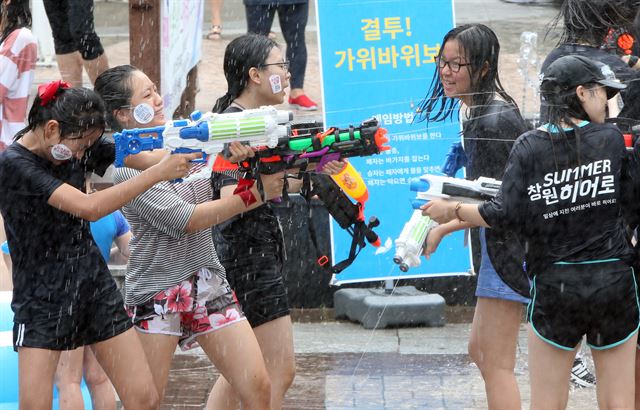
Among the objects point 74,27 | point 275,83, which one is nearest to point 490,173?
point 275,83

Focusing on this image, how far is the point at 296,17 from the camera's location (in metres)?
9.39

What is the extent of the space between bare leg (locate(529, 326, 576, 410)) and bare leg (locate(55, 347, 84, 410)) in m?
1.99

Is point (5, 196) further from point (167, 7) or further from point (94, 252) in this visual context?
point (167, 7)

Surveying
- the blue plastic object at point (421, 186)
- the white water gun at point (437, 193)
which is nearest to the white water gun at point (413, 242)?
the white water gun at point (437, 193)

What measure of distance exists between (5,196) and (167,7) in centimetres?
346

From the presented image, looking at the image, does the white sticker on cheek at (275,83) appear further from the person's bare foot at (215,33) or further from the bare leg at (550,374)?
the person's bare foot at (215,33)

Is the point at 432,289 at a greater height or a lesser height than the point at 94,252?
lesser

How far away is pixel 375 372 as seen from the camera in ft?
20.7

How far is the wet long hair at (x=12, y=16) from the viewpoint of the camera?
6863mm

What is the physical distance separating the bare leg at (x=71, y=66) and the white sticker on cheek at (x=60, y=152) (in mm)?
4378

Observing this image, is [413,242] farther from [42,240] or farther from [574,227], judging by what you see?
[42,240]

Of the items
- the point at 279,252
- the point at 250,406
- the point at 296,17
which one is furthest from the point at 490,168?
the point at 296,17

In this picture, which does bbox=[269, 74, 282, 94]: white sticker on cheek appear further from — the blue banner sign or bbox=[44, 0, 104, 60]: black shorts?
bbox=[44, 0, 104, 60]: black shorts

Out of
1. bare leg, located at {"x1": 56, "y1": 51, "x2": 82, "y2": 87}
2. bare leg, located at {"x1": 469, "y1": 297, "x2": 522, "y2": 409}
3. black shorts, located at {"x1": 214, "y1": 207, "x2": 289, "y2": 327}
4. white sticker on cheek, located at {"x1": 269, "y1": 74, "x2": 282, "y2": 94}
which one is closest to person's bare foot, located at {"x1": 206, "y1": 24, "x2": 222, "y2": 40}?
bare leg, located at {"x1": 56, "y1": 51, "x2": 82, "y2": 87}
